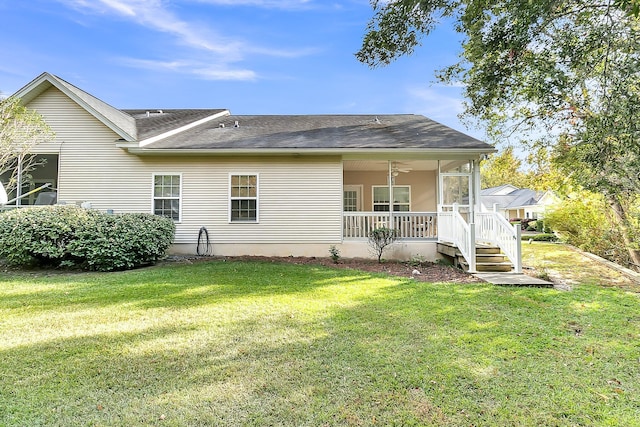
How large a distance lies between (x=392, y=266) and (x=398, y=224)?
183cm

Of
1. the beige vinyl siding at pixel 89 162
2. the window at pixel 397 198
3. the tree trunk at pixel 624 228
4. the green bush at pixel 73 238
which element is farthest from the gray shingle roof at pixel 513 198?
the green bush at pixel 73 238

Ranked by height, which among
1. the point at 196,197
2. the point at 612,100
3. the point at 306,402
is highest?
the point at 612,100

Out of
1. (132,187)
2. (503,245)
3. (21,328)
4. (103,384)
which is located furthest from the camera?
(132,187)

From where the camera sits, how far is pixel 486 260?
8.09 meters

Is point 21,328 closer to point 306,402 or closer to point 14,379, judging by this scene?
point 14,379

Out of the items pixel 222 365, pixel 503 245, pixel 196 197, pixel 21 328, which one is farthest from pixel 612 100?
pixel 196 197

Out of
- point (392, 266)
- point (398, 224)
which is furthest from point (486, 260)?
point (398, 224)

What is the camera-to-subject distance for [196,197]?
1038cm

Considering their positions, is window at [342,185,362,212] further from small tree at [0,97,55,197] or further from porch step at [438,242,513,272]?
small tree at [0,97,55,197]

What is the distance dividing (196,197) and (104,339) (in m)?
7.07

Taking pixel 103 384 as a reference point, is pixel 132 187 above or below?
above

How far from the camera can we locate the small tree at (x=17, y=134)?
8961mm

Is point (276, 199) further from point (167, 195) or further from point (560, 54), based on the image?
point (560, 54)

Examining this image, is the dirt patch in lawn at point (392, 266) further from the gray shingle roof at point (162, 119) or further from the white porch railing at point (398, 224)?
the gray shingle roof at point (162, 119)
